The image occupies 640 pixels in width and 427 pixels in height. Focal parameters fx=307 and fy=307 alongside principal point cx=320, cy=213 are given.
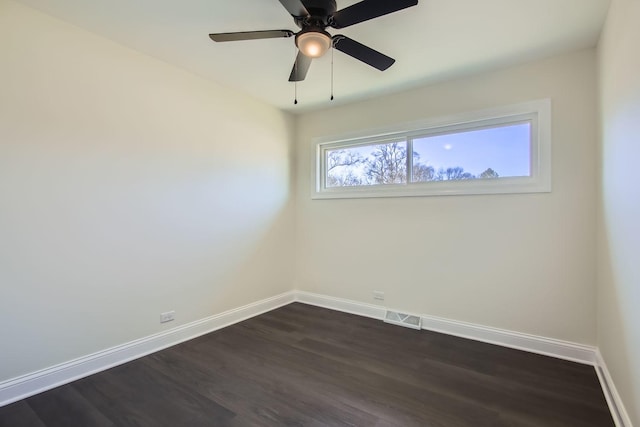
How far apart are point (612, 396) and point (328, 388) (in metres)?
1.81

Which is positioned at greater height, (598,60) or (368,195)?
(598,60)

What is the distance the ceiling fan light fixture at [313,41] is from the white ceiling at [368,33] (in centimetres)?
33

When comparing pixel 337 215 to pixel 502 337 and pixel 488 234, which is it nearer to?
pixel 488 234

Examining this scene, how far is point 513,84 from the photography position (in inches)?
111

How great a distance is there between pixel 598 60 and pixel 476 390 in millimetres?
2676

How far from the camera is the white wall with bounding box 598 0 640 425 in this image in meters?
1.53

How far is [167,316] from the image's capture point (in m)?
2.85

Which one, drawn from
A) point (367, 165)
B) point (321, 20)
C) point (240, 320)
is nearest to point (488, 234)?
point (367, 165)

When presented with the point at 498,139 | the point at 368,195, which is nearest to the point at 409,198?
the point at 368,195

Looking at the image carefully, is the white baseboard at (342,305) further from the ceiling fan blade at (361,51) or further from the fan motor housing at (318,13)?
the fan motor housing at (318,13)

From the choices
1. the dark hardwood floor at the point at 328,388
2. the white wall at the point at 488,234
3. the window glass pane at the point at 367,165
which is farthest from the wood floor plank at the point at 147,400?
the window glass pane at the point at 367,165

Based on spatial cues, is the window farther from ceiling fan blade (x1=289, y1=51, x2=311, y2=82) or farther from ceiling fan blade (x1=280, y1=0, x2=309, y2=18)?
ceiling fan blade (x1=280, y1=0, x2=309, y2=18)

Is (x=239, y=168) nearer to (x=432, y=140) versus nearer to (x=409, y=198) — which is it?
(x=409, y=198)

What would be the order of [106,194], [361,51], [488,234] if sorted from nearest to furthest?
[361,51]
[106,194]
[488,234]
